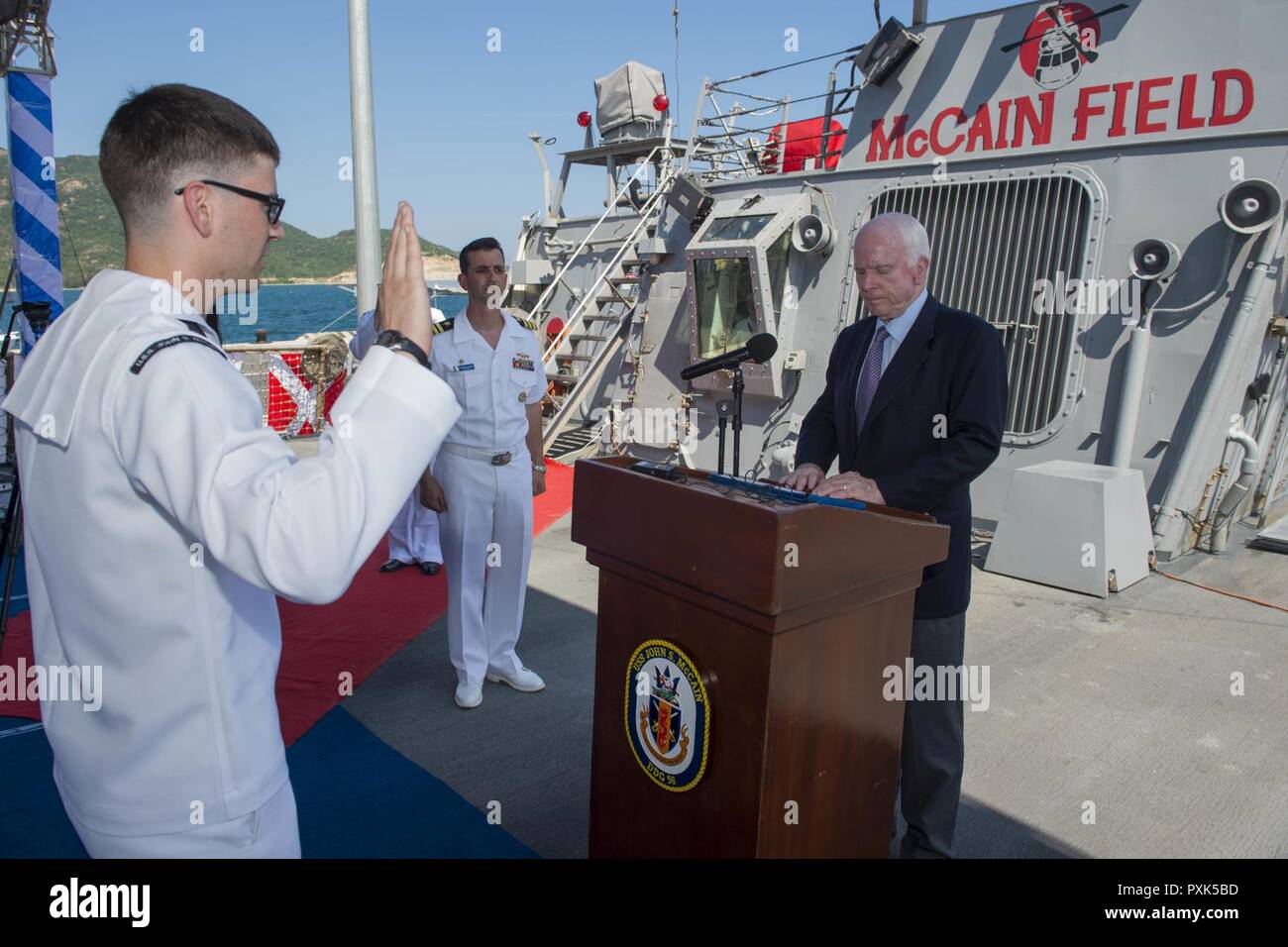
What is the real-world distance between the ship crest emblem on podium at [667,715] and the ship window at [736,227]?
625 cm

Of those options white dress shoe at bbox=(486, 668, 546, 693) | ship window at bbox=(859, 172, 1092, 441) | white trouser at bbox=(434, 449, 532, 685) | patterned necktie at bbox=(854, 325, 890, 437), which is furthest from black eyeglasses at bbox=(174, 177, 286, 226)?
ship window at bbox=(859, 172, 1092, 441)

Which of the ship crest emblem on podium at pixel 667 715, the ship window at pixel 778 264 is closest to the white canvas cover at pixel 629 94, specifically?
the ship window at pixel 778 264

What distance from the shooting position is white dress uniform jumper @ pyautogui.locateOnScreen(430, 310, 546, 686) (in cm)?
414

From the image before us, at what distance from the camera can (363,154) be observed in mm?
6414

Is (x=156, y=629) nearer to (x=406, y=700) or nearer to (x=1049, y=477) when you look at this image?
(x=406, y=700)

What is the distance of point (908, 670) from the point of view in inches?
95.6

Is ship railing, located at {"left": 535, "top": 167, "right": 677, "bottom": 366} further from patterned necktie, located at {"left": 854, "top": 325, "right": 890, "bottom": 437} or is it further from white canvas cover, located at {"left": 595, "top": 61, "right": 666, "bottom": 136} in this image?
patterned necktie, located at {"left": 854, "top": 325, "right": 890, "bottom": 437}

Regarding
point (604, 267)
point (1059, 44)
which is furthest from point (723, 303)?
point (604, 267)

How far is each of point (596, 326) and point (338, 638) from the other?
728 centimetres

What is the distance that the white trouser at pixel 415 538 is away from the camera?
648 centimetres

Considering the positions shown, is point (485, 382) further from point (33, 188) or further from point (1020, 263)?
point (1020, 263)

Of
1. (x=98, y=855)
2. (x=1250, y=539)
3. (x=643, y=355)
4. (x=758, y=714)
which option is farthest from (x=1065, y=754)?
(x=643, y=355)

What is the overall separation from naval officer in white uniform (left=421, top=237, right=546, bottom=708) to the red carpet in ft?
2.43

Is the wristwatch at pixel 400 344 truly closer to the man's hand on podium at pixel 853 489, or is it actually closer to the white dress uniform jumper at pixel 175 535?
the white dress uniform jumper at pixel 175 535
